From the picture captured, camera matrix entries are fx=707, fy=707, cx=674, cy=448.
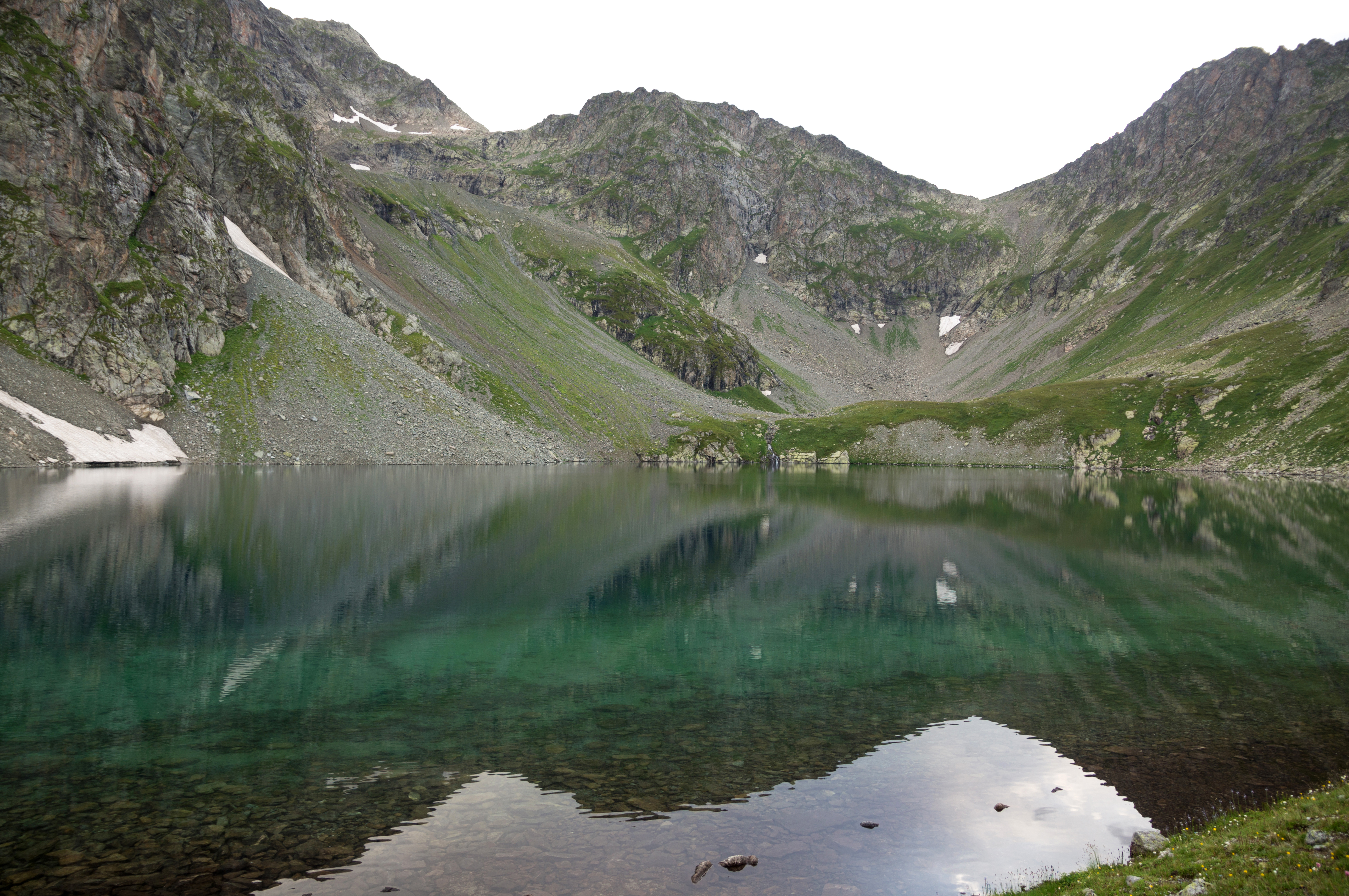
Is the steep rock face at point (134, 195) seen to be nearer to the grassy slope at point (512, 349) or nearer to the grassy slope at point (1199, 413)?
the grassy slope at point (512, 349)

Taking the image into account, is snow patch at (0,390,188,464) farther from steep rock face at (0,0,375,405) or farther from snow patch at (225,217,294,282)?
snow patch at (225,217,294,282)

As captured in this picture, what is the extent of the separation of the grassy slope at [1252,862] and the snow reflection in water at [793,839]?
4.96 ft

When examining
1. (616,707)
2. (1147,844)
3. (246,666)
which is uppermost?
(1147,844)

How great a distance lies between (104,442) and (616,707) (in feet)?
331

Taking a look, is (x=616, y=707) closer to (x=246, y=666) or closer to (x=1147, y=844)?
(x=246, y=666)

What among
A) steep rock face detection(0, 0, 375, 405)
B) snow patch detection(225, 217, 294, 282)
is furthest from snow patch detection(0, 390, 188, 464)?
snow patch detection(225, 217, 294, 282)

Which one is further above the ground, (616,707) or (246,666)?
(246,666)

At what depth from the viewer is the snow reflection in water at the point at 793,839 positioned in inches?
438

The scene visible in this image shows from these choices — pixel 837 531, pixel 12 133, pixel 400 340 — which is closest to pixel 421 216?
pixel 400 340

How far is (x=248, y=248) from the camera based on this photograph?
133000 mm

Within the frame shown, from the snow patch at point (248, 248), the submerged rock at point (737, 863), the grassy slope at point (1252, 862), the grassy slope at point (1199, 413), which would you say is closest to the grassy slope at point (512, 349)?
the grassy slope at point (1199, 413)

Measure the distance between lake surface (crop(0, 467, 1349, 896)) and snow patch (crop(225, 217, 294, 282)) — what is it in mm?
101761

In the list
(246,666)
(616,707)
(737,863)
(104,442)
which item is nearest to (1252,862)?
(737,863)

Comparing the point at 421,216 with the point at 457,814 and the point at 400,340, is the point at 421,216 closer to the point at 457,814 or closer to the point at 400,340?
the point at 400,340
